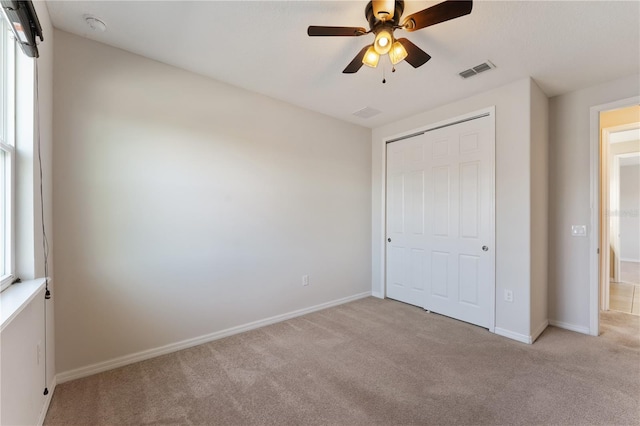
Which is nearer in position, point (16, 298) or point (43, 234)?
point (16, 298)

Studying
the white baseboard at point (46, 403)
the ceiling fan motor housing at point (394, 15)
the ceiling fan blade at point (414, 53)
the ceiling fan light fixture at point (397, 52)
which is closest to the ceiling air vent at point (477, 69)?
the ceiling fan blade at point (414, 53)

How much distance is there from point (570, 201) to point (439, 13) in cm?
278

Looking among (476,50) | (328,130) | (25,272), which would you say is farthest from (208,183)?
(476,50)

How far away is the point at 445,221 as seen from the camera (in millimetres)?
3457

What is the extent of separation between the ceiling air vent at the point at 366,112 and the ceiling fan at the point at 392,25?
1.58m

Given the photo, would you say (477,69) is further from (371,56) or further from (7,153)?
(7,153)

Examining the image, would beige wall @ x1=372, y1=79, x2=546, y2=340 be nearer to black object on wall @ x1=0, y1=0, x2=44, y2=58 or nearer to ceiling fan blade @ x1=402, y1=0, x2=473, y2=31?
ceiling fan blade @ x1=402, y1=0, x2=473, y2=31

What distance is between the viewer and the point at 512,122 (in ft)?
9.39

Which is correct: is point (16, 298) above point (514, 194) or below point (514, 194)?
below

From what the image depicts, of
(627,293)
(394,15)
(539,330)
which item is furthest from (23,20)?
(627,293)

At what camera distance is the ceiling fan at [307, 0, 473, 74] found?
154cm

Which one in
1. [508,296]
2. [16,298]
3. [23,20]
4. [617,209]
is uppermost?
[23,20]

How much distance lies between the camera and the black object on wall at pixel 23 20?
120 centimetres

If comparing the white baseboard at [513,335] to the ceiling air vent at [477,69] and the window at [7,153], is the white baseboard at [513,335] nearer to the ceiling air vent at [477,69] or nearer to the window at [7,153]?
the ceiling air vent at [477,69]
